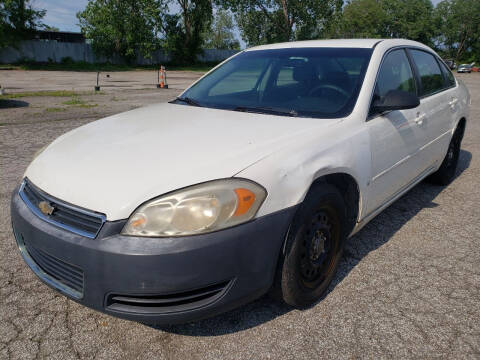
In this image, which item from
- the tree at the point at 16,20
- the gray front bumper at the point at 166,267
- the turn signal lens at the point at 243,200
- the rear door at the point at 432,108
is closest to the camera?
the gray front bumper at the point at 166,267

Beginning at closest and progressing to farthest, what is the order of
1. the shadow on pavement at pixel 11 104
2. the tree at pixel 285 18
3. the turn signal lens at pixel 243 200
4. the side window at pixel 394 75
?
1. the turn signal lens at pixel 243 200
2. the side window at pixel 394 75
3. the shadow on pavement at pixel 11 104
4. the tree at pixel 285 18

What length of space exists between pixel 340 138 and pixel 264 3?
54.4 m

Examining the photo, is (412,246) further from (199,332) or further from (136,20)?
(136,20)

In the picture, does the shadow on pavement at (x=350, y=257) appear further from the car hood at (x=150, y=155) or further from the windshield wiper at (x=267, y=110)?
the windshield wiper at (x=267, y=110)

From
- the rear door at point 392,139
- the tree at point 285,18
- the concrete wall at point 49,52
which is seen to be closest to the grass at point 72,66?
the concrete wall at point 49,52

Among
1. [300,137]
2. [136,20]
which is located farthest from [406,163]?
[136,20]

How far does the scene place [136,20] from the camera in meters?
37.2

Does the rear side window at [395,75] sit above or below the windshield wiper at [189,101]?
above

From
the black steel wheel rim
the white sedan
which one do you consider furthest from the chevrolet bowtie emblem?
the black steel wheel rim

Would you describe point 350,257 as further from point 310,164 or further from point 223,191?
point 223,191

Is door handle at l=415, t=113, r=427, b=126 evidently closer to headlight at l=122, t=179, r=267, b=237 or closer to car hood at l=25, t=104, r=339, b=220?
car hood at l=25, t=104, r=339, b=220

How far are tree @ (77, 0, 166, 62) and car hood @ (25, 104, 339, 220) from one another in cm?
3787

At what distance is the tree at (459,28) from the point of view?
6456 cm

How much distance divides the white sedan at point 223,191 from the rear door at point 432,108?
353 millimetres
